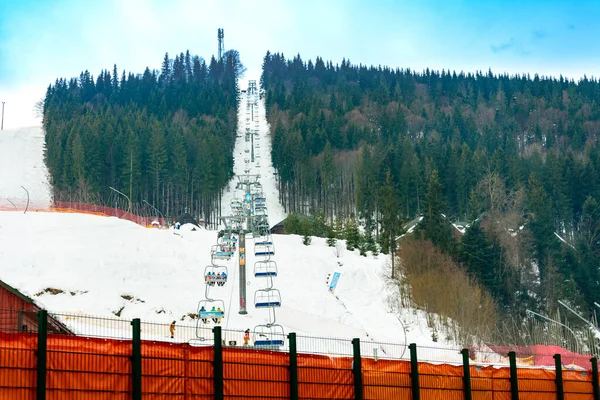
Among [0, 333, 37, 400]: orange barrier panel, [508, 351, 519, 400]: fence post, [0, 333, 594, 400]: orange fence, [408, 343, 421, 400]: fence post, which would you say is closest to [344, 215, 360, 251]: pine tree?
[0, 333, 594, 400]: orange fence

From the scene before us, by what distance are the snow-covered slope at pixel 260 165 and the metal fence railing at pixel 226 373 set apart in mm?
86872

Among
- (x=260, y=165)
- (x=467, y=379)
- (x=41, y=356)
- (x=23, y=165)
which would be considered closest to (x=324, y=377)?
(x=467, y=379)

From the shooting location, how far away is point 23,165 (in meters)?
130

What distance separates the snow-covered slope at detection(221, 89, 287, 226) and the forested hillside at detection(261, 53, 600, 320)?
2897 mm

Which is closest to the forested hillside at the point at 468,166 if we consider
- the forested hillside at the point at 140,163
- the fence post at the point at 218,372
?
the forested hillside at the point at 140,163

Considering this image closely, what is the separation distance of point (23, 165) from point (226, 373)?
405ft

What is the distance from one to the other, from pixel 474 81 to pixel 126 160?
378 ft

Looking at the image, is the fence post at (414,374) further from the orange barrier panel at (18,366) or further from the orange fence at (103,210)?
the orange fence at (103,210)

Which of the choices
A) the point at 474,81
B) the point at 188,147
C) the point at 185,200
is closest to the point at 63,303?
the point at 185,200

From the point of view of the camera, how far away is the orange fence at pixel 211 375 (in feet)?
48.5

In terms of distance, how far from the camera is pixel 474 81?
193375 mm

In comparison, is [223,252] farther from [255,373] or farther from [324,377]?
[255,373]

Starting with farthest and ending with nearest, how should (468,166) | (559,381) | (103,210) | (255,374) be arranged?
(468,166)
(103,210)
(559,381)
(255,374)

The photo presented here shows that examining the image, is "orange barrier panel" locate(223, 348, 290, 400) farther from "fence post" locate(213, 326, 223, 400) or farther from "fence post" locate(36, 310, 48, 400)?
"fence post" locate(36, 310, 48, 400)
